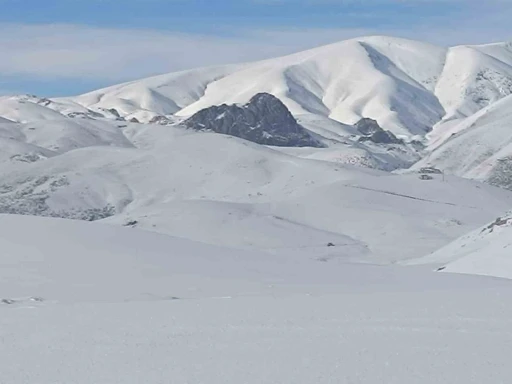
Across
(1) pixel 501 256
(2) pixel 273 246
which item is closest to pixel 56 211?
(2) pixel 273 246

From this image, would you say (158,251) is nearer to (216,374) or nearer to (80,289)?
(80,289)

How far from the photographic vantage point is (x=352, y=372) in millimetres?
9867

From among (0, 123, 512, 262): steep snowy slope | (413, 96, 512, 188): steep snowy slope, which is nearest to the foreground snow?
(0, 123, 512, 262): steep snowy slope

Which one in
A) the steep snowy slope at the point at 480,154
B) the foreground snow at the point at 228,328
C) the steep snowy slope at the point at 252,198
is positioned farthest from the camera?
the steep snowy slope at the point at 480,154

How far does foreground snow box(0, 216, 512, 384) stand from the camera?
9953 millimetres

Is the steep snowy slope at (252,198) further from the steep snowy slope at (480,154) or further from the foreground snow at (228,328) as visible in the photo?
the steep snowy slope at (480,154)

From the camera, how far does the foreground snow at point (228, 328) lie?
995 centimetres

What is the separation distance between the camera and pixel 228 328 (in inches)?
488

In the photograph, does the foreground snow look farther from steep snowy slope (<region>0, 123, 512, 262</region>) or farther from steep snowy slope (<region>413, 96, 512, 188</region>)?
steep snowy slope (<region>413, 96, 512, 188</region>)

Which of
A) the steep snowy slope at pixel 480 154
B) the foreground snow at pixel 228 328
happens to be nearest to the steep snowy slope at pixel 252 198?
the foreground snow at pixel 228 328

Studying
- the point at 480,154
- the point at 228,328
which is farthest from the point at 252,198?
the point at 480,154

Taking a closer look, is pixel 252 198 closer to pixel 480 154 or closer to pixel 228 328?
pixel 228 328

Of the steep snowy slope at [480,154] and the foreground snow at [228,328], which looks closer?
the foreground snow at [228,328]

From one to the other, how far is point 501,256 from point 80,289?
16.5 metres
